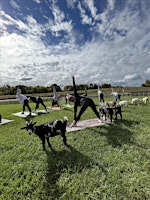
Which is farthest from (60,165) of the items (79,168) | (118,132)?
(118,132)

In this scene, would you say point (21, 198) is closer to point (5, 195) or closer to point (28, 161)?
point (5, 195)

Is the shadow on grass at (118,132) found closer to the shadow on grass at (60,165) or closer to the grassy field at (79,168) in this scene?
the grassy field at (79,168)

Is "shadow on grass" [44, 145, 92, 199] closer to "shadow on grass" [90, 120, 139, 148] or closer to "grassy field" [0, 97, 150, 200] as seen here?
"grassy field" [0, 97, 150, 200]

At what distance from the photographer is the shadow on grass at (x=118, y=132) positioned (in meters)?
5.18

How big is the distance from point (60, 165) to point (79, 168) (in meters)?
0.56

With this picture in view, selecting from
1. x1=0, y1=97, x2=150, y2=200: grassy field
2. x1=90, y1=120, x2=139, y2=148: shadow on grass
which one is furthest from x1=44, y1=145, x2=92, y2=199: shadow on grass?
x1=90, y1=120, x2=139, y2=148: shadow on grass

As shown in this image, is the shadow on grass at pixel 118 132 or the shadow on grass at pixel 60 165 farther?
the shadow on grass at pixel 118 132

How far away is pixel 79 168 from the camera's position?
3.72 m

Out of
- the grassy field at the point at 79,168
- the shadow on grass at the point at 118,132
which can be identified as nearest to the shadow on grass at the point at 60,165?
the grassy field at the point at 79,168

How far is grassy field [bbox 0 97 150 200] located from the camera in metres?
2.98

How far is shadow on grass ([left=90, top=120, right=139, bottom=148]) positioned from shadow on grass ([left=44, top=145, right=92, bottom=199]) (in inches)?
56.8

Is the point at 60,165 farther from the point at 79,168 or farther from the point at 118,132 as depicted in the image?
the point at 118,132

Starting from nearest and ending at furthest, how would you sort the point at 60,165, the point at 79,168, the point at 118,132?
1. the point at 79,168
2. the point at 60,165
3. the point at 118,132

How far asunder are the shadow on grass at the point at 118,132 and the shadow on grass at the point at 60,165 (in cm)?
144
